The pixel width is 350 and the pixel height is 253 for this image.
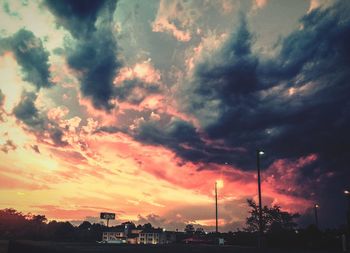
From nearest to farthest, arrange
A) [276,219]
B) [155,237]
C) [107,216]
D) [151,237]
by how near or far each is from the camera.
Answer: [276,219], [107,216], [155,237], [151,237]

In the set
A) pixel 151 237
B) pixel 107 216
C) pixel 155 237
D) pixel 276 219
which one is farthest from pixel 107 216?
pixel 276 219

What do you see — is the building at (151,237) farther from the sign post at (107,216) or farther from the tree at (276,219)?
the tree at (276,219)

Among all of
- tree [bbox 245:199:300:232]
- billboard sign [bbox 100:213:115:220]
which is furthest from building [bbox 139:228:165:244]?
tree [bbox 245:199:300:232]

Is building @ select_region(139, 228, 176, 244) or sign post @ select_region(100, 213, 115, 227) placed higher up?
sign post @ select_region(100, 213, 115, 227)

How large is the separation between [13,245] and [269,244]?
36835mm

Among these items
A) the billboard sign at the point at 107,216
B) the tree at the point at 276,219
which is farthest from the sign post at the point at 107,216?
the tree at the point at 276,219

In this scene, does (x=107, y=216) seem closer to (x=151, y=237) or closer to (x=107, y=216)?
(x=107, y=216)

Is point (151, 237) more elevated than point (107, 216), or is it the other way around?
point (107, 216)

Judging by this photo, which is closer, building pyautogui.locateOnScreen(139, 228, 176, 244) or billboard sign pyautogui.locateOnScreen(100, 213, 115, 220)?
billboard sign pyautogui.locateOnScreen(100, 213, 115, 220)

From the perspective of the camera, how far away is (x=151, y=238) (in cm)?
15125

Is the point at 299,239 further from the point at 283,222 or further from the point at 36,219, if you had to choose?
the point at 36,219

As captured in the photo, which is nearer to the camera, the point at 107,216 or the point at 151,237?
the point at 107,216

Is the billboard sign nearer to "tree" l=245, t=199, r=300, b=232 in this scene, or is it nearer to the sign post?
the sign post

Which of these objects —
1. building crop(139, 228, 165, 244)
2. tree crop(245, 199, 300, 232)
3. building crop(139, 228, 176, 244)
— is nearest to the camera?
tree crop(245, 199, 300, 232)
